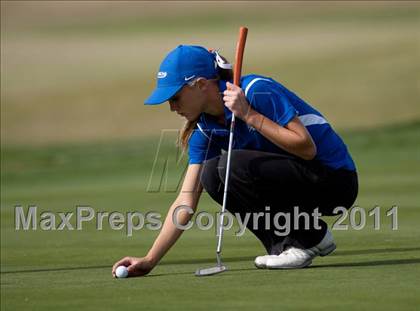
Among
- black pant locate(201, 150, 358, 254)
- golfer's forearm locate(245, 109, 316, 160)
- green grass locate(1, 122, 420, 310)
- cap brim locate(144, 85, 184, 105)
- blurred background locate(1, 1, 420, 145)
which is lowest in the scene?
→ blurred background locate(1, 1, 420, 145)

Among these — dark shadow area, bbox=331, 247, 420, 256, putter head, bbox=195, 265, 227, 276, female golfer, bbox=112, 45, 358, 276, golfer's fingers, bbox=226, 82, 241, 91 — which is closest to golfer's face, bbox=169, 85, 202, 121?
female golfer, bbox=112, 45, 358, 276

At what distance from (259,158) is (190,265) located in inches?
38.1

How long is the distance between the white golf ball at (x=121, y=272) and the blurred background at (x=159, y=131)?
0.16m

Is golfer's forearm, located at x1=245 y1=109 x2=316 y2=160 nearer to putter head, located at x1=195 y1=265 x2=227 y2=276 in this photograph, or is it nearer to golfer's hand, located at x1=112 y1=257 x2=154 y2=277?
putter head, located at x1=195 y1=265 x2=227 y2=276

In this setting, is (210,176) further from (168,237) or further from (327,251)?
(327,251)

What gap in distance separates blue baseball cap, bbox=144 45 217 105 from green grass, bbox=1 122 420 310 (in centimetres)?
96

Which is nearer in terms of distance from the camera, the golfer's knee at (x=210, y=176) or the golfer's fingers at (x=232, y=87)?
the golfer's fingers at (x=232, y=87)

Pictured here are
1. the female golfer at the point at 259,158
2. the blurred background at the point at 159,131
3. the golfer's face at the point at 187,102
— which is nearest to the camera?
the blurred background at the point at 159,131

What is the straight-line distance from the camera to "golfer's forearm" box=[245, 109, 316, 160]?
6.09m

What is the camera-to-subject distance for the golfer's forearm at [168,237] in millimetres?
6539

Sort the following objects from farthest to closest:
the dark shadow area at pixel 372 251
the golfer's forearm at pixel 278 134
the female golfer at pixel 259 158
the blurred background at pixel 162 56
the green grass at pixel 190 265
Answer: the blurred background at pixel 162 56
the dark shadow area at pixel 372 251
the female golfer at pixel 259 158
the golfer's forearm at pixel 278 134
the green grass at pixel 190 265

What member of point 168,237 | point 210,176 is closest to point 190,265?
point 168,237

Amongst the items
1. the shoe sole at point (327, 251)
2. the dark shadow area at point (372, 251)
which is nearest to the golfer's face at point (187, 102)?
the shoe sole at point (327, 251)

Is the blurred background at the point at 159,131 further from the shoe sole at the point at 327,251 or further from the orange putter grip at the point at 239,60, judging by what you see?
the orange putter grip at the point at 239,60
